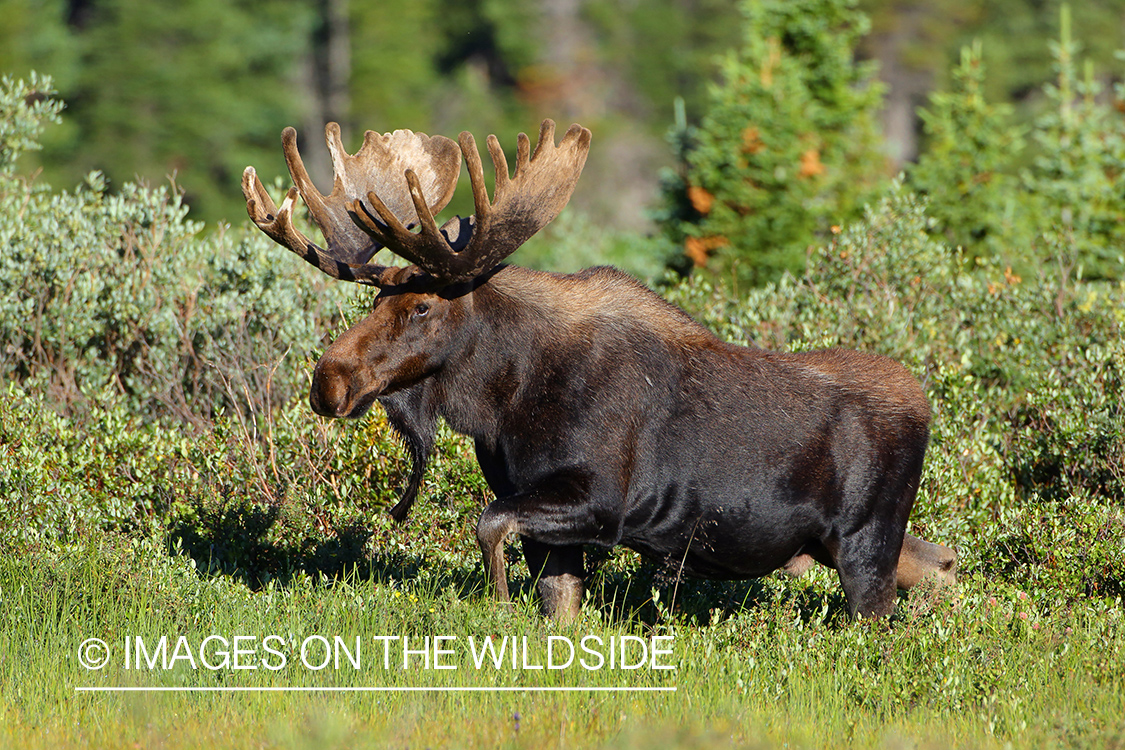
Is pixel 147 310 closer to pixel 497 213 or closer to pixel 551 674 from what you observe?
pixel 497 213

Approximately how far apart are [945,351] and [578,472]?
4.88m

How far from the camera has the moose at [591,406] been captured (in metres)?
5.63

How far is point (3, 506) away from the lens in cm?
757

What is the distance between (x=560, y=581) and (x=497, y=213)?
5.75 ft

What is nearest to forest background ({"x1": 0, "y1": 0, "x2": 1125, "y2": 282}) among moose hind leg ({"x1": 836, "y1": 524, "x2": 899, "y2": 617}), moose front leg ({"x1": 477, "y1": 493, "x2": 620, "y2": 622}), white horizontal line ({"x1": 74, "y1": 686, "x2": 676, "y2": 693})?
moose hind leg ({"x1": 836, "y1": 524, "x2": 899, "y2": 617})

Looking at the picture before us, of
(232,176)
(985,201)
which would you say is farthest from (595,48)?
(985,201)

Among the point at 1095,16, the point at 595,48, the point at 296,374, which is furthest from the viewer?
the point at 595,48

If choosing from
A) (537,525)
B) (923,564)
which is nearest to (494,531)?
(537,525)

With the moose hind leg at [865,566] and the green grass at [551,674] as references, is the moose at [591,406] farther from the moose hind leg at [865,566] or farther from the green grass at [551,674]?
the green grass at [551,674]

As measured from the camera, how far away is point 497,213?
5621mm

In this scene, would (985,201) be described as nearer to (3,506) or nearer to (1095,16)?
(3,506)

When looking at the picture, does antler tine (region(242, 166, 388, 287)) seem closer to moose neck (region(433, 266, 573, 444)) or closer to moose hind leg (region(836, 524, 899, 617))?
moose neck (region(433, 266, 573, 444))
